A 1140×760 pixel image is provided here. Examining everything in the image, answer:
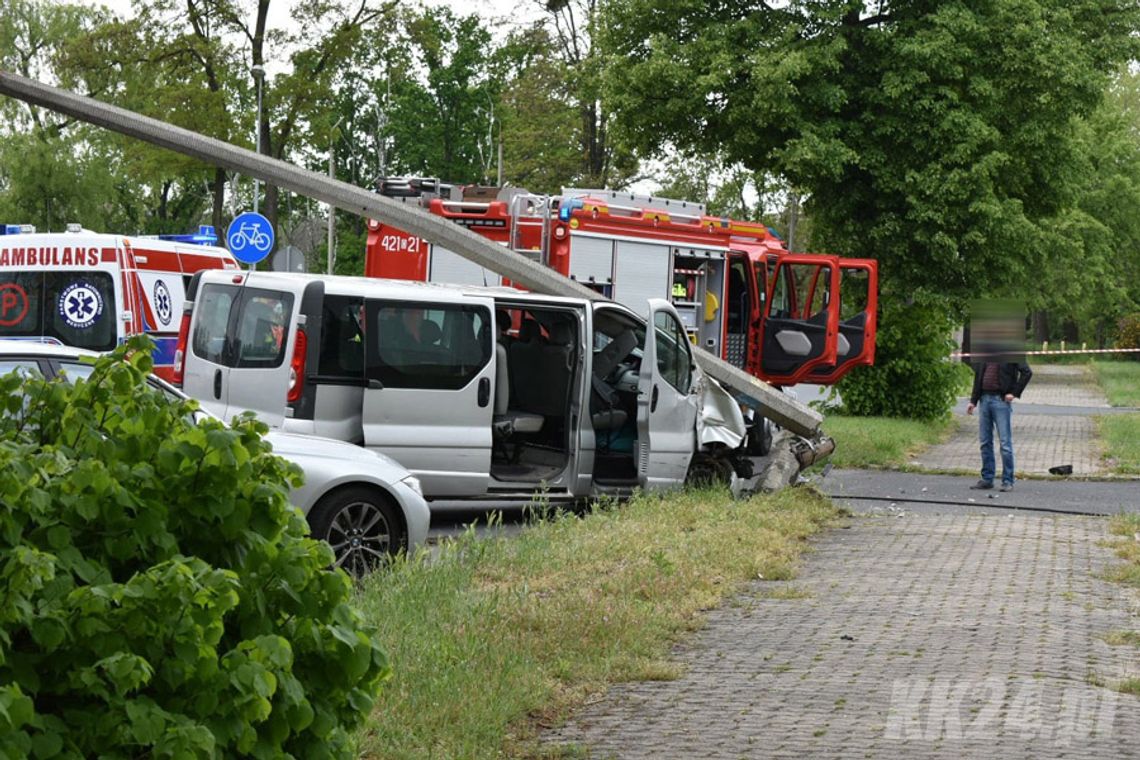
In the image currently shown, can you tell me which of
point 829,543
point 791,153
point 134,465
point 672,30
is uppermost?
point 672,30

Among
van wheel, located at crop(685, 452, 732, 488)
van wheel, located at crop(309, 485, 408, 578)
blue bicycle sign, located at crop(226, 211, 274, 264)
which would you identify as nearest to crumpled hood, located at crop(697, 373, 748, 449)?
van wheel, located at crop(685, 452, 732, 488)

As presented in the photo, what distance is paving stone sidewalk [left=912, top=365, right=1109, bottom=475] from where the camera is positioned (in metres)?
20.4

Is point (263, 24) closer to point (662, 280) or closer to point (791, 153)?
point (791, 153)

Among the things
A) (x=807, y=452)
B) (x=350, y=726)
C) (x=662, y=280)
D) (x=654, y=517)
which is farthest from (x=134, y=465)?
(x=662, y=280)

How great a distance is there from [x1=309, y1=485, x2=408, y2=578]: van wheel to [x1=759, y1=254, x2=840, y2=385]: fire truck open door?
38.4ft

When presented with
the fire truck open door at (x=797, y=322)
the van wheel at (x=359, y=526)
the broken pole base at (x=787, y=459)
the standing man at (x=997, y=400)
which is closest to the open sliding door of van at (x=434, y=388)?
the van wheel at (x=359, y=526)

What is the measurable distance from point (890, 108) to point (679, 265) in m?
5.62

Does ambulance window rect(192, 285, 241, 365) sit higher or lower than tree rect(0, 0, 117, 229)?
lower

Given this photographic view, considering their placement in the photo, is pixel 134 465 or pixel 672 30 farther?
pixel 672 30

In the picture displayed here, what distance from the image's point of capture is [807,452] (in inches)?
571

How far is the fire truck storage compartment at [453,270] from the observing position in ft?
62.3

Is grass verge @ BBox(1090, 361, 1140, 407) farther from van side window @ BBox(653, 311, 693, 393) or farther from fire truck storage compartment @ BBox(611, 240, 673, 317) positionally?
van side window @ BBox(653, 311, 693, 393)

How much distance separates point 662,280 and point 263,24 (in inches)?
674

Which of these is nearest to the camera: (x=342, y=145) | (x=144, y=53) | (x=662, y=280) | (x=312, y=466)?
(x=312, y=466)
